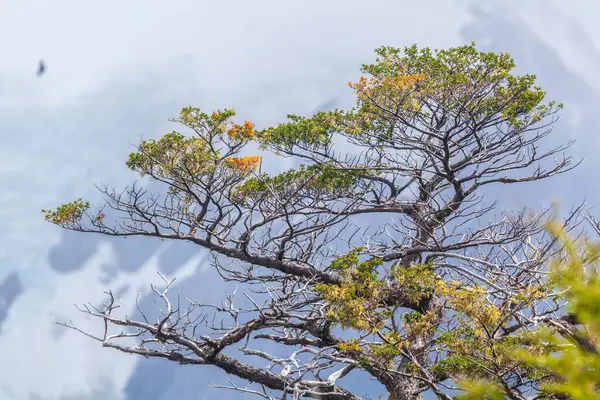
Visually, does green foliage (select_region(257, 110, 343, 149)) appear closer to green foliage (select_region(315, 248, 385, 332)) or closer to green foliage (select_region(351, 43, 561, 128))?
green foliage (select_region(351, 43, 561, 128))

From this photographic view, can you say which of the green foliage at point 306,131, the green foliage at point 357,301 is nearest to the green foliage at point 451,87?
the green foliage at point 306,131

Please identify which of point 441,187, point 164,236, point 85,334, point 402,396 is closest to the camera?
point 85,334

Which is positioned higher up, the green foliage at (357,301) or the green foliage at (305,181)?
the green foliage at (305,181)

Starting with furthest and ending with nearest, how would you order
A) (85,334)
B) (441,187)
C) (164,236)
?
(441,187) → (164,236) → (85,334)

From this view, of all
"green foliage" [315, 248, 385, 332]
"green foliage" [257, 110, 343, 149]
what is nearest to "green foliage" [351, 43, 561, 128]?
"green foliage" [257, 110, 343, 149]

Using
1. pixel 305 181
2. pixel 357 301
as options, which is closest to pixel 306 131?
pixel 305 181

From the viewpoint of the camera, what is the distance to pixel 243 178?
10328mm

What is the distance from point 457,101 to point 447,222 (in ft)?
7.60

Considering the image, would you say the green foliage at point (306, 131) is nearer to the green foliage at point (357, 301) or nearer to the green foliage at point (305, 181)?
the green foliage at point (305, 181)

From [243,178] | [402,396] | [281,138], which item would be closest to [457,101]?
[281,138]

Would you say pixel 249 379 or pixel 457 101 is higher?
pixel 457 101

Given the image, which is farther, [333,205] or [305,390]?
[333,205]

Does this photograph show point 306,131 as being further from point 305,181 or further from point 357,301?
point 357,301

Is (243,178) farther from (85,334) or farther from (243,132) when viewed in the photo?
(85,334)
